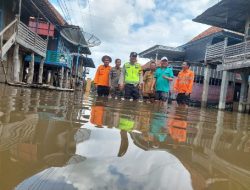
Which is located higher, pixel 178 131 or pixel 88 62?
pixel 88 62

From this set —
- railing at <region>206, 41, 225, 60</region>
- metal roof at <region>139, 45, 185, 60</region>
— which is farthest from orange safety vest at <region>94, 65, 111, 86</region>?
metal roof at <region>139, 45, 185, 60</region>

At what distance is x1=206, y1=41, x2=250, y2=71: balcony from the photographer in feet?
47.9

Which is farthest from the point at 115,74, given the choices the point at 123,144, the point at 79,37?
the point at 79,37

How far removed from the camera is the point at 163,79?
903cm

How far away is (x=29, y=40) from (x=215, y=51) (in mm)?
10057

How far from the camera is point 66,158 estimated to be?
142 cm

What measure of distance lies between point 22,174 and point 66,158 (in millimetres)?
283

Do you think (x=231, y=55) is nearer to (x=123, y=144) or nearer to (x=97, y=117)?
(x=97, y=117)

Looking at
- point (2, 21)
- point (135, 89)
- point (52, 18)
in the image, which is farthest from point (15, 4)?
point (135, 89)

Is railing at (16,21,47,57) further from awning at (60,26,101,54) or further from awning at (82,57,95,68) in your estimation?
awning at (82,57,95,68)

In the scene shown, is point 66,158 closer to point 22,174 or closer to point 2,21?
point 22,174

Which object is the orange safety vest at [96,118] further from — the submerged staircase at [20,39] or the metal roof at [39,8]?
the metal roof at [39,8]

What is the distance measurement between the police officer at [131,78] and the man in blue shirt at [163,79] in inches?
21.0

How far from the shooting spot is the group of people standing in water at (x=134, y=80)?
870 cm
